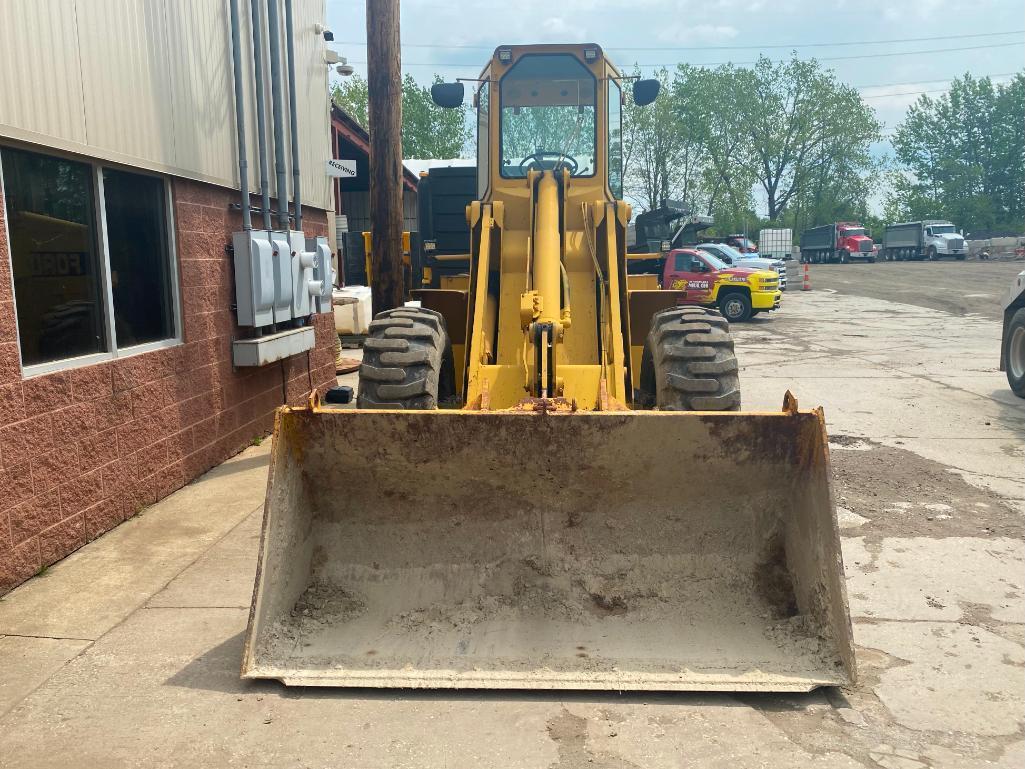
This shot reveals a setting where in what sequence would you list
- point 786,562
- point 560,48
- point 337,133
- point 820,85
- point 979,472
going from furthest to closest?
point 820,85, point 337,133, point 979,472, point 560,48, point 786,562

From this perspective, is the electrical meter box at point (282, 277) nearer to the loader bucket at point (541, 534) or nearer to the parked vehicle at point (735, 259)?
the loader bucket at point (541, 534)

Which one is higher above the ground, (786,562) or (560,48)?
(560,48)

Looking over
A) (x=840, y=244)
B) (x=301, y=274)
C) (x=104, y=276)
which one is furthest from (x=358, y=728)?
(x=840, y=244)

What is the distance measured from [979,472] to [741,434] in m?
4.22

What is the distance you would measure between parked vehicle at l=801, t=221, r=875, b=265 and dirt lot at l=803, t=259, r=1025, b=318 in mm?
3721

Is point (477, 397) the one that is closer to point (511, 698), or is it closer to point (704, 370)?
point (704, 370)

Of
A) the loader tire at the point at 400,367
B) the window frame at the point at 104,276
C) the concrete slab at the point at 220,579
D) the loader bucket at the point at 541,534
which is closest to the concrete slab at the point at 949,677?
the loader bucket at the point at 541,534

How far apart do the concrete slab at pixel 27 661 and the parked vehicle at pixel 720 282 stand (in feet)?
62.6

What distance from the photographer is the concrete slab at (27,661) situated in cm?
376

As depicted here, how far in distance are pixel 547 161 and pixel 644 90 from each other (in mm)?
910

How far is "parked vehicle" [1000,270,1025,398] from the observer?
10.7 m

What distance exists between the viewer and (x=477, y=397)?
5402mm

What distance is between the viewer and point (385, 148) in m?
8.80

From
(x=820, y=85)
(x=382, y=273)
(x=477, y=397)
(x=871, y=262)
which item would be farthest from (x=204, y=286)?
(x=820, y=85)
